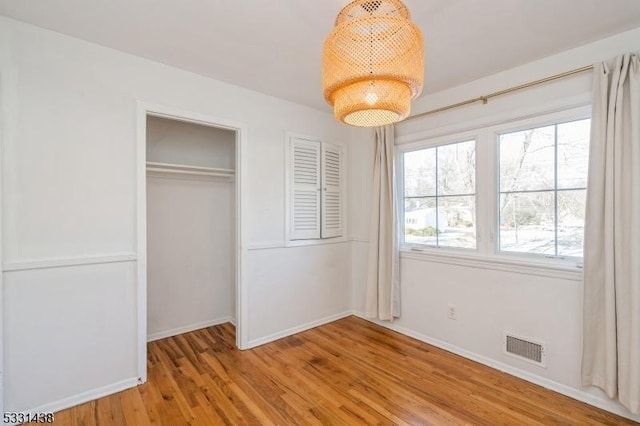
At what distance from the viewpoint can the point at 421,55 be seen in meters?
→ 1.33

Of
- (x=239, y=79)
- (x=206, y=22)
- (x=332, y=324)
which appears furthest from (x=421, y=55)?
(x=332, y=324)

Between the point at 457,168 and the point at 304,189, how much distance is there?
157cm

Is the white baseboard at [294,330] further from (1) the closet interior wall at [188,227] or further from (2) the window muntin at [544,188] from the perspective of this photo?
(2) the window muntin at [544,188]

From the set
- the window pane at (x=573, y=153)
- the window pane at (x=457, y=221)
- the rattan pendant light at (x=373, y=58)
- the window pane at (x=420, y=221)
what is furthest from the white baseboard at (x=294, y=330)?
the window pane at (x=573, y=153)

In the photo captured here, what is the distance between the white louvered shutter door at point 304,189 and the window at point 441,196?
39.2 inches

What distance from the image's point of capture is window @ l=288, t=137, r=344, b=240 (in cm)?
322

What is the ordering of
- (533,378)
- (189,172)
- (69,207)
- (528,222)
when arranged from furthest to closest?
(189,172)
(528,222)
(533,378)
(69,207)

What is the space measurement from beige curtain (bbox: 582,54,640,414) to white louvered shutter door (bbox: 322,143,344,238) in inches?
89.5

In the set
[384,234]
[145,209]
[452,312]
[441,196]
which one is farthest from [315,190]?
[452,312]

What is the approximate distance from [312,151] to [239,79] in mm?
1074

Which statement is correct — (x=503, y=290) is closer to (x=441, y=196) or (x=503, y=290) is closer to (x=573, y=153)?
(x=441, y=196)

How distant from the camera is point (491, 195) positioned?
2.60m

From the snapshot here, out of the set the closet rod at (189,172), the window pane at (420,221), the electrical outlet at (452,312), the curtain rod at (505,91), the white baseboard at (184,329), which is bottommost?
the white baseboard at (184,329)

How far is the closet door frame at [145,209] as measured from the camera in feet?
7.52
